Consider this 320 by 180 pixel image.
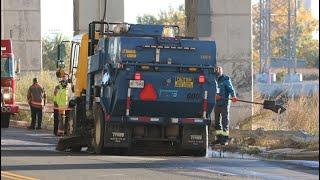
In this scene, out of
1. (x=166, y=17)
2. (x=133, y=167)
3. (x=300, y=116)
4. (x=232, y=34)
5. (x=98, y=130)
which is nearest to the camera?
(x=133, y=167)

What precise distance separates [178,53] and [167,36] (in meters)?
0.90

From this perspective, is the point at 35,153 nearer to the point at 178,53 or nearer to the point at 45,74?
the point at 178,53

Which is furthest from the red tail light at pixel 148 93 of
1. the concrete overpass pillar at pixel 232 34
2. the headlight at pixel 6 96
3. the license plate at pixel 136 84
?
the headlight at pixel 6 96

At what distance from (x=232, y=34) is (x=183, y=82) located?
9.92m

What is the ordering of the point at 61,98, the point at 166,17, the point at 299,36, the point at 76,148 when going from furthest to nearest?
the point at 299,36 < the point at 166,17 < the point at 61,98 < the point at 76,148

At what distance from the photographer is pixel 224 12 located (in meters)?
24.2

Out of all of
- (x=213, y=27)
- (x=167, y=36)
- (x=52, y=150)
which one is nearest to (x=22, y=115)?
(x=213, y=27)

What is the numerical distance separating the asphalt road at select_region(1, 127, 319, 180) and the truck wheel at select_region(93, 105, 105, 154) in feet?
0.97

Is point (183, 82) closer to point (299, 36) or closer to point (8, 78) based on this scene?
point (8, 78)

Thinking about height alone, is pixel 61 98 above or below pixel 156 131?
above

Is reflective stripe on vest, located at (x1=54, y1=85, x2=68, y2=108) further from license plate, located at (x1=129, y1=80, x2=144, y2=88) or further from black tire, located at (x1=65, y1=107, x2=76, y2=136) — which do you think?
license plate, located at (x1=129, y1=80, x2=144, y2=88)

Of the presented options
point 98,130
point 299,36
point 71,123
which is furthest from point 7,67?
point 299,36

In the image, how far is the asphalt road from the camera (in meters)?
11.5

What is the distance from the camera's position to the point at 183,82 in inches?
578
